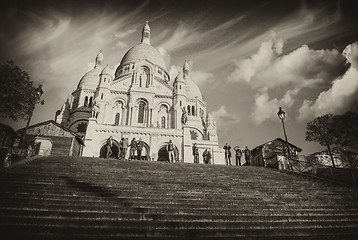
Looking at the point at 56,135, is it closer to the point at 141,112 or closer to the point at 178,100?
the point at 141,112

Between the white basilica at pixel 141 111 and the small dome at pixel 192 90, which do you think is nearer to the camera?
the white basilica at pixel 141 111

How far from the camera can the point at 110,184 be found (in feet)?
27.2

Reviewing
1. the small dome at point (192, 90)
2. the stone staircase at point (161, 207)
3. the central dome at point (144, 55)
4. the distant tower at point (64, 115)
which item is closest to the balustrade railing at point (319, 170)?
the stone staircase at point (161, 207)

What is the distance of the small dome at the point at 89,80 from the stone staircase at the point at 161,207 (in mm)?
35060

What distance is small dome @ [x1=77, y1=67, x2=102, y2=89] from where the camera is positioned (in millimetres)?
42375

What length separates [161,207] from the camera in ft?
21.7

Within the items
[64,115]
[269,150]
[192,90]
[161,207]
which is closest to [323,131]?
[269,150]

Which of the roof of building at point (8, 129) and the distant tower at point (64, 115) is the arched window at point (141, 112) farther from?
the roof of building at point (8, 129)

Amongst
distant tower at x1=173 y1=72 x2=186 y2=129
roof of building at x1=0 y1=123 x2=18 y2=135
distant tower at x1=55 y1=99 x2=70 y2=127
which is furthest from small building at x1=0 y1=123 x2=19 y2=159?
distant tower at x1=173 y1=72 x2=186 y2=129

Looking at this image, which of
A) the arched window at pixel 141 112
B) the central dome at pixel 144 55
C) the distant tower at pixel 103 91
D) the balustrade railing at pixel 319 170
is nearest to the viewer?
the balustrade railing at pixel 319 170

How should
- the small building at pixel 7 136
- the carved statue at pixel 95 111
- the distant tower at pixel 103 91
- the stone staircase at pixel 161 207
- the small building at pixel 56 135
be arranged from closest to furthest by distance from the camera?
the stone staircase at pixel 161 207 → the small building at pixel 7 136 → the small building at pixel 56 135 → the carved statue at pixel 95 111 → the distant tower at pixel 103 91

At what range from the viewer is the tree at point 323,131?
31.2m

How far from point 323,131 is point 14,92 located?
37.5 m

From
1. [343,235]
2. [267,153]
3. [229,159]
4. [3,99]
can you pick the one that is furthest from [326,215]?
[3,99]
